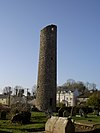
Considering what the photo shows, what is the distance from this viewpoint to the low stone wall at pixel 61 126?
15672 millimetres

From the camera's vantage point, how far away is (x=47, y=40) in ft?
147

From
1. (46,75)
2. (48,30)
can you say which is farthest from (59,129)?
(48,30)

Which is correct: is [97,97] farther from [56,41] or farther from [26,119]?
→ [26,119]

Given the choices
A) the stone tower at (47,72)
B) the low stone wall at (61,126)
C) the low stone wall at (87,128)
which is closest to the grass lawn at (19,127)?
the low stone wall at (61,126)

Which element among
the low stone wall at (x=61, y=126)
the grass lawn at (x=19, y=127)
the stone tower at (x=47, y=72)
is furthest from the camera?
the stone tower at (x=47, y=72)

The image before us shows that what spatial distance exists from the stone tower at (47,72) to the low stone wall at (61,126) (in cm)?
2658

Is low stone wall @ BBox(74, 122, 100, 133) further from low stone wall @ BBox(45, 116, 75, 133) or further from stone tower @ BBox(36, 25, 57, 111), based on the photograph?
stone tower @ BBox(36, 25, 57, 111)

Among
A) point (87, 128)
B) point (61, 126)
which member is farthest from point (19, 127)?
point (61, 126)

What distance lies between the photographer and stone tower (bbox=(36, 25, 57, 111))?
144 ft

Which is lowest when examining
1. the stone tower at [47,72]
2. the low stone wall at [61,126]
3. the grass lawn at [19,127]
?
the grass lawn at [19,127]

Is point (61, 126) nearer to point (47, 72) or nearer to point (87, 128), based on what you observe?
point (87, 128)

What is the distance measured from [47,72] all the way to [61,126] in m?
28.0

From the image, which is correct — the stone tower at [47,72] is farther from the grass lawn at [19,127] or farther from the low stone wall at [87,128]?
the low stone wall at [87,128]

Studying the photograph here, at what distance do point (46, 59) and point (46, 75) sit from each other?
2566 millimetres
